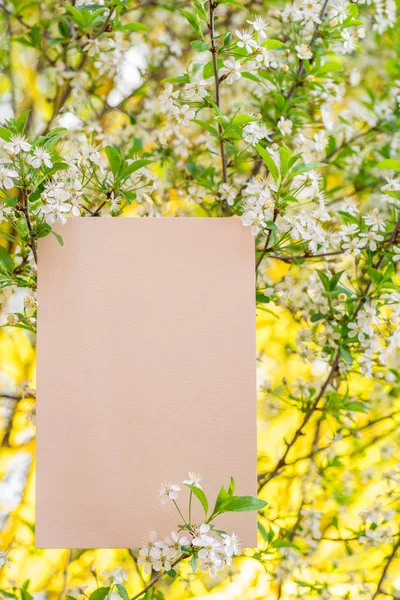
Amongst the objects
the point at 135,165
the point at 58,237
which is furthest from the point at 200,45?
the point at 58,237

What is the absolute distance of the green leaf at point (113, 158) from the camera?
2.15ft

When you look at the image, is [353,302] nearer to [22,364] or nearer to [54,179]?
[54,179]

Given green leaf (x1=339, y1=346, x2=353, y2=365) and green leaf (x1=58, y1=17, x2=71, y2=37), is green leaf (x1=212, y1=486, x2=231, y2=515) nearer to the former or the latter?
green leaf (x1=339, y1=346, x2=353, y2=365)

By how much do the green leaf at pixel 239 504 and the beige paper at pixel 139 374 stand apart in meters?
0.06

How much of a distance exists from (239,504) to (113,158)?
1.30ft

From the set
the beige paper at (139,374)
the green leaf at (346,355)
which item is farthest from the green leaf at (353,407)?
the beige paper at (139,374)

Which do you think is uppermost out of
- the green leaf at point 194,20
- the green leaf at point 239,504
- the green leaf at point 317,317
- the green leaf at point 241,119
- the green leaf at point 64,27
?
the green leaf at point 64,27

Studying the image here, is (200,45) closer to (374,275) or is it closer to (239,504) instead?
(374,275)

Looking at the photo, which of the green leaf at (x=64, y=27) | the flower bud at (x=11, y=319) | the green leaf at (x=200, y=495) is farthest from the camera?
the green leaf at (x=64, y=27)

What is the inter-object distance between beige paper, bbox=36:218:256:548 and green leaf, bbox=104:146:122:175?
8cm

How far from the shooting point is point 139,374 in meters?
0.63

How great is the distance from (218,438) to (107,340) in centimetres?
16

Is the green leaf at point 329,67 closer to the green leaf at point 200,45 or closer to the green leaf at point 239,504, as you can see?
the green leaf at point 200,45

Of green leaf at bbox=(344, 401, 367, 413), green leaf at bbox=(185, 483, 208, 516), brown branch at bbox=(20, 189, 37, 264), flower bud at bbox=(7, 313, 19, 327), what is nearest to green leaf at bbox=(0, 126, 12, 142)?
brown branch at bbox=(20, 189, 37, 264)
